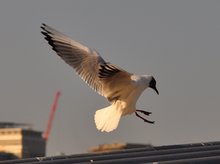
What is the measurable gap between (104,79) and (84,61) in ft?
2.74

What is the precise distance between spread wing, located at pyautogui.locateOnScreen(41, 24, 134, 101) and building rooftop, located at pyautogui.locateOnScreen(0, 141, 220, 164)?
8.20ft

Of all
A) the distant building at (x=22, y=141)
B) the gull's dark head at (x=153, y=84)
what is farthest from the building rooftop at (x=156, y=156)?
the distant building at (x=22, y=141)

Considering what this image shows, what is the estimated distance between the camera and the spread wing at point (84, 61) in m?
16.2

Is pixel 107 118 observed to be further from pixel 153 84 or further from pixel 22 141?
pixel 22 141

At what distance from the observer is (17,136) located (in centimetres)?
11475

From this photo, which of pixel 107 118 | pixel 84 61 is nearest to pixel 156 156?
pixel 107 118

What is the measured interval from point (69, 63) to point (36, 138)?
99.6m

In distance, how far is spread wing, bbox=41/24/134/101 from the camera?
16.2 metres

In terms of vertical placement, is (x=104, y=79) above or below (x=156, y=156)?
above

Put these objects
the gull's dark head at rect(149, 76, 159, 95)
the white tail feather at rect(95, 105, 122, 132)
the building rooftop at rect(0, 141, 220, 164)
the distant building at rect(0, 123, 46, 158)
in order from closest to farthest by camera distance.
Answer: the building rooftop at rect(0, 141, 220, 164) < the white tail feather at rect(95, 105, 122, 132) < the gull's dark head at rect(149, 76, 159, 95) < the distant building at rect(0, 123, 46, 158)

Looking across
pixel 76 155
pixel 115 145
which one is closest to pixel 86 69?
pixel 76 155

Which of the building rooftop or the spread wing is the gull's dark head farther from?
the building rooftop

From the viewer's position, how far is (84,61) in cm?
1675

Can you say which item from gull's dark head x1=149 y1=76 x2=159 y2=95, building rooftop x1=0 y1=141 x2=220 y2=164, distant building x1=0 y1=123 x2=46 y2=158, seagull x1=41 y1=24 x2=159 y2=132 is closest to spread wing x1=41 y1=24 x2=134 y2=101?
seagull x1=41 y1=24 x2=159 y2=132
